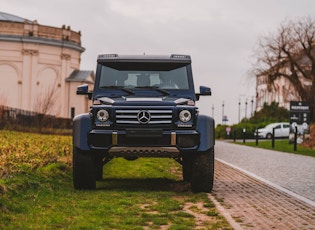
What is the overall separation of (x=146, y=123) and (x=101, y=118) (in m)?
0.78

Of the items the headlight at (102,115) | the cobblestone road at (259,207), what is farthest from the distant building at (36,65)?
the headlight at (102,115)

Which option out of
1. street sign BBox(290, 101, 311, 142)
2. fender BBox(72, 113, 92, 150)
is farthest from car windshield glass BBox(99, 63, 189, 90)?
street sign BBox(290, 101, 311, 142)

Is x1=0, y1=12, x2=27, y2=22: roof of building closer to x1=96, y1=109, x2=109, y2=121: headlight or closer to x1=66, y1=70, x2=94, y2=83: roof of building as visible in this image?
x1=66, y1=70, x2=94, y2=83: roof of building

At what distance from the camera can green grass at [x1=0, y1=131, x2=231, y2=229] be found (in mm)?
8516

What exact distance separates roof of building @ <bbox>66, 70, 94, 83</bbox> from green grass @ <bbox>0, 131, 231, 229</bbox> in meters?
81.0

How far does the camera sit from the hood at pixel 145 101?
1239cm

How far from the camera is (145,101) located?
12398 mm

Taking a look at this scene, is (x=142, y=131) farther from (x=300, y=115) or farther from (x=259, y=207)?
(x=300, y=115)

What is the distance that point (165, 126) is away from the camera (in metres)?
12.3

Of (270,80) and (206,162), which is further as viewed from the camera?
(270,80)

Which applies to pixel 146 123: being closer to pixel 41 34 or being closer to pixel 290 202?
pixel 290 202

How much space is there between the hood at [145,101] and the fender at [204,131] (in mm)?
391

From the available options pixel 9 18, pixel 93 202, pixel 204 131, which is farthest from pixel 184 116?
pixel 9 18

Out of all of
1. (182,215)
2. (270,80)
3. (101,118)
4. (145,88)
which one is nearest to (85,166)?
(101,118)
